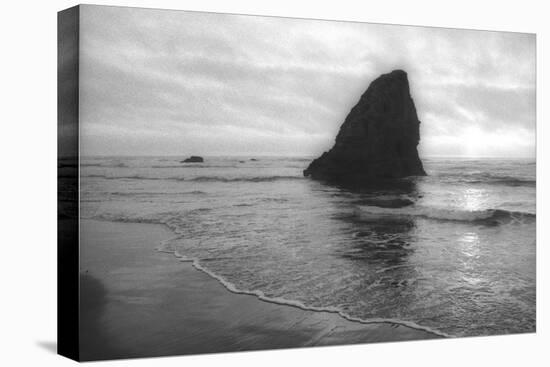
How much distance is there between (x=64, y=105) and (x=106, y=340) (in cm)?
185

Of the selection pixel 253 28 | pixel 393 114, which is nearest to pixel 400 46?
pixel 393 114

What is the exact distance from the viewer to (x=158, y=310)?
8000 mm

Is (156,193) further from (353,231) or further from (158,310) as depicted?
(353,231)

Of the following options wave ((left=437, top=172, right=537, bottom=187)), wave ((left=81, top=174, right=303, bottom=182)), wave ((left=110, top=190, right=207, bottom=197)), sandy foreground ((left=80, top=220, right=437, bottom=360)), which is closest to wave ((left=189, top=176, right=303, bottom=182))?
wave ((left=81, top=174, right=303, bottom=182))

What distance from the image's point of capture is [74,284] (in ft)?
25.8

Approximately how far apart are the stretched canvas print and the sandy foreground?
0.6 inches

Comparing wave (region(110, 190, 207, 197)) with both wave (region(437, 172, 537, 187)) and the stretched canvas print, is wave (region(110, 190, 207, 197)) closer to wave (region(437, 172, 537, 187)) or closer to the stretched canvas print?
the stretched canvas print

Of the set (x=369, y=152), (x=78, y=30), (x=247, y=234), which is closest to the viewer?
(x=78, y=30)

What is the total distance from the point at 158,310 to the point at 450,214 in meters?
2.82

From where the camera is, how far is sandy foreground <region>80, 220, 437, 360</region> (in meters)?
7.87

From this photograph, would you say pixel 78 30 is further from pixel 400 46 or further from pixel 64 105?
pixel 400 46

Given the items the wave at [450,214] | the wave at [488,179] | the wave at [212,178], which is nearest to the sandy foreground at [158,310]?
the wave at [212,178]

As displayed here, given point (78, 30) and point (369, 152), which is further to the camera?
point (369, 152)

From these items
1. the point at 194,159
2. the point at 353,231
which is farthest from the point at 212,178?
the point at 353,231
